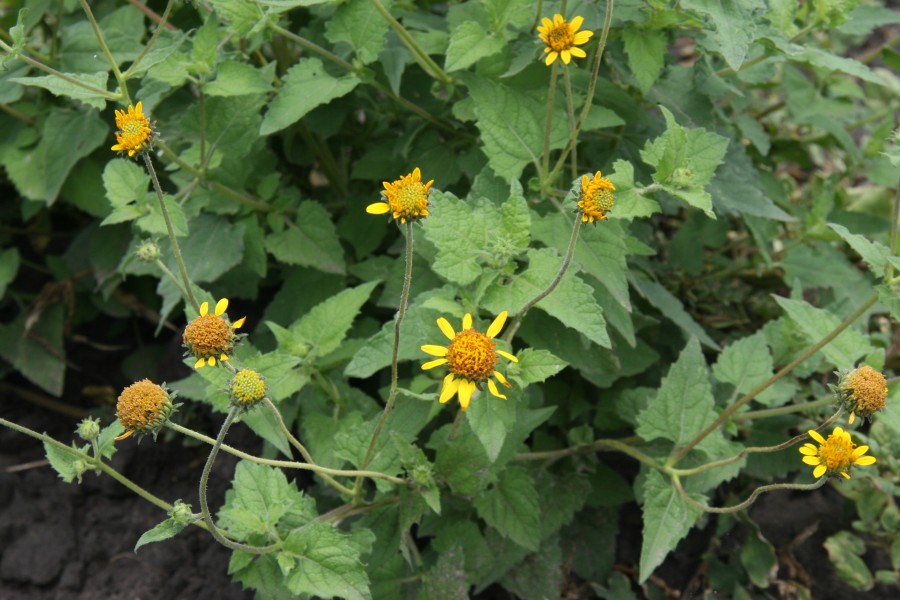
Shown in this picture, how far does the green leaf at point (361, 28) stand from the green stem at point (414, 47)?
0.04m

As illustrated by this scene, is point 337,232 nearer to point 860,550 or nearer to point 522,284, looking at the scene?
point 522,284

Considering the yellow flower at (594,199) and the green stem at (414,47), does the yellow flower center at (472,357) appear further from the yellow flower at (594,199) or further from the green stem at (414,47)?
the green stem at (414,47)

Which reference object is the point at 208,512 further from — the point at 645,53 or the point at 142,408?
the point at 645,53

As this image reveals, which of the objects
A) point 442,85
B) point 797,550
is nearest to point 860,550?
point 797,550

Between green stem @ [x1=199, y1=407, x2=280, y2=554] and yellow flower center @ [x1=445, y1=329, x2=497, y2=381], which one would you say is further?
yellow flower center @ [x1=445, y1=329, x2=497, y2=381]

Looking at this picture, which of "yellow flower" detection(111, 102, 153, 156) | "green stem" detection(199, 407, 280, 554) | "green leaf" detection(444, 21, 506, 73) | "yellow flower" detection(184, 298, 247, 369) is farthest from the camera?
"green leaf" detection(444, 21, 506, 73)

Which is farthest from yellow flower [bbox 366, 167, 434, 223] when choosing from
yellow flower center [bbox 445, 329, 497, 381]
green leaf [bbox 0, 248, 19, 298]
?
green leaf [bbox 0, 248, 19, 298]

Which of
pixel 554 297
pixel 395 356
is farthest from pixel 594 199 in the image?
pixel 395 356

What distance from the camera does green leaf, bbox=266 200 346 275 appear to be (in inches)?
105

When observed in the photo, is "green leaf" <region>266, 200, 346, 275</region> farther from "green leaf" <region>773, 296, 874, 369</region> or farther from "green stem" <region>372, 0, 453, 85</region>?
"green leaf" <region>773, 296, 874, 369</region>

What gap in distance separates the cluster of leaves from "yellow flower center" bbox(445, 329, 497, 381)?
216 mm

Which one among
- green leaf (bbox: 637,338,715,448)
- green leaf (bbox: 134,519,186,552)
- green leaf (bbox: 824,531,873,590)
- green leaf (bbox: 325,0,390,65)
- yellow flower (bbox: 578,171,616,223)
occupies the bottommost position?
green leaf (bbox: 824,531,873,590)

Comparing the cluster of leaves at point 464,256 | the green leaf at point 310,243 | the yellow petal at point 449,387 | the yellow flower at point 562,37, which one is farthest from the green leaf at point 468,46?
the yellow petal at point 449,387

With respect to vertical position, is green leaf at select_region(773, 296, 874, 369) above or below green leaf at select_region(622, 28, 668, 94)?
below
